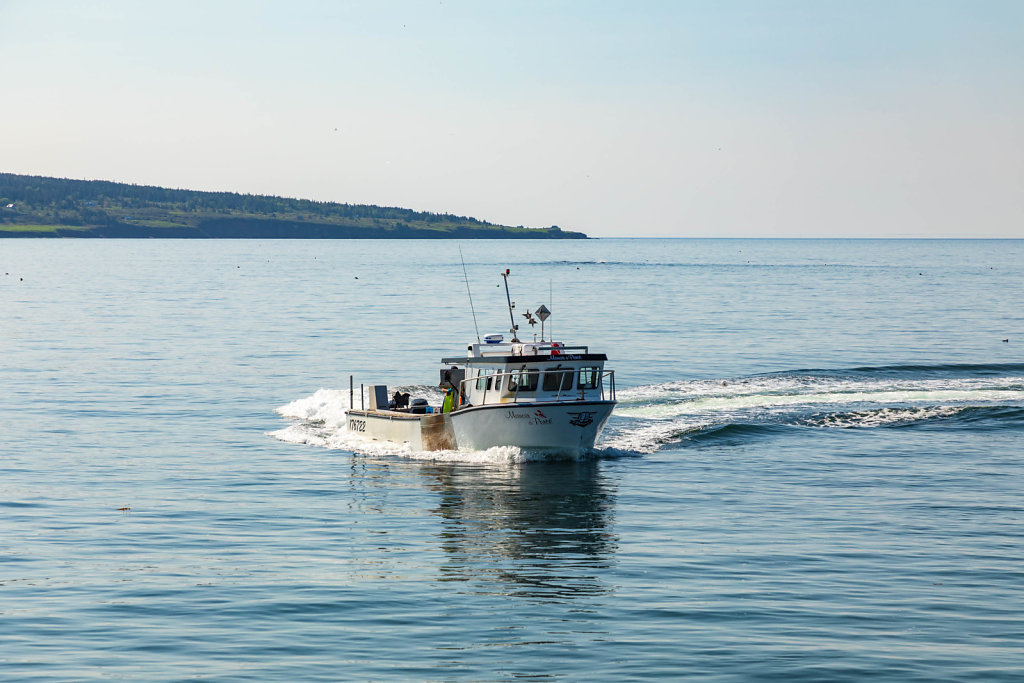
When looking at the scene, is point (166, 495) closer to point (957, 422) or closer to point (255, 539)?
point (255, 539)

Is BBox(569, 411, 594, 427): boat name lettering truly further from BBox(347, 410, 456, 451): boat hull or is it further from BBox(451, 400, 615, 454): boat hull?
BBox(347, 410, 456, 451): boat hull

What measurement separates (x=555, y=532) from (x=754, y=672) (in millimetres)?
12368

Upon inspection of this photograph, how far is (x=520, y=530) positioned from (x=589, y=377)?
1249 centimetres

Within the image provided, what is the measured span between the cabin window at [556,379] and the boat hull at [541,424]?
4.47 feet

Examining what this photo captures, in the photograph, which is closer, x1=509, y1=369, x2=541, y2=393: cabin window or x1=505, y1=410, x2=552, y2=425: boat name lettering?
x1=505, y1=410, x2=552, y2=425: boat name lettering

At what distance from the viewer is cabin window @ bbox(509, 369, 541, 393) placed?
4375 cm

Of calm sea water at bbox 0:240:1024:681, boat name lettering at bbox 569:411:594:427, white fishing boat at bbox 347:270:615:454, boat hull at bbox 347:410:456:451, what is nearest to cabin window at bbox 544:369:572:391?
white fishing boat at bbox 347:270:615:454

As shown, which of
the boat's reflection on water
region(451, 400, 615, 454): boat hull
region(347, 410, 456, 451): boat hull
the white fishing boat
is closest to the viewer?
the boat's reflection on water

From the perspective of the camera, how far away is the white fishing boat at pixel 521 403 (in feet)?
141

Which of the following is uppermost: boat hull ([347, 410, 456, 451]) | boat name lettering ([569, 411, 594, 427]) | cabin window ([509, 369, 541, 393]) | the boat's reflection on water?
cabin window ([509, 369, 541, 393])

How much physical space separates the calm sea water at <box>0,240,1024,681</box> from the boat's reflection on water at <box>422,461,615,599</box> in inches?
5.8

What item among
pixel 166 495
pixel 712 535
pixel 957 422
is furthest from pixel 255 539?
pixel 957 422

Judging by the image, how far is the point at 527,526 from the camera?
3322cm

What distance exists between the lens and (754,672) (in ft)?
67.5
